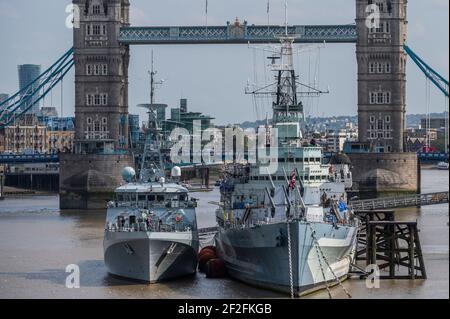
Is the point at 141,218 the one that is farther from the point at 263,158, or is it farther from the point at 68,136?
the point at 68,136

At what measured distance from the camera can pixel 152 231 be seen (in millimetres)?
47562

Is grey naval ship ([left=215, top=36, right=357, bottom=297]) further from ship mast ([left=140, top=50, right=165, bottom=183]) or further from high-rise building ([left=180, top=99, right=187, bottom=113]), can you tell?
high-rise building ([left=180, top=99, right=187, bottom=113])

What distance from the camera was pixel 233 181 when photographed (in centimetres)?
5109

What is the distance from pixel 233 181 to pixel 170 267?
15.5ft

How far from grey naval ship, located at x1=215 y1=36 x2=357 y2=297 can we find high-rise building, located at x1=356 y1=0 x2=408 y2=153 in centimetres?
4863

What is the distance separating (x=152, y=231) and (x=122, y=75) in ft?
192

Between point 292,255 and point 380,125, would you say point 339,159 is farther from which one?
point 292,255

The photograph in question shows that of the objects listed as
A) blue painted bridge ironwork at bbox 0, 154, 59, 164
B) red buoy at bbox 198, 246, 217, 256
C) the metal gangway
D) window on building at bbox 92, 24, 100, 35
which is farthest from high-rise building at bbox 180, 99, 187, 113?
red buoy at bbox 198, 246, 217, 256

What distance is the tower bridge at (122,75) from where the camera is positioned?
100m

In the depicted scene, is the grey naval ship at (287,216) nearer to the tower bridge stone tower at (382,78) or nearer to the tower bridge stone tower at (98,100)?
the tower bridge stone tower at (98,100)

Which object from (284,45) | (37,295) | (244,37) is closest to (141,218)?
(37,295)

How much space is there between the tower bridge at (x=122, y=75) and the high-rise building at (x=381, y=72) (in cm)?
8

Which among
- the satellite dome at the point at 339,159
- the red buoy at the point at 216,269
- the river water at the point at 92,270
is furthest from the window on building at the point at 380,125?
the red buoy at the point at 216,269

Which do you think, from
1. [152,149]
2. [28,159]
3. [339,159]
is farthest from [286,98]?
[28,159]
